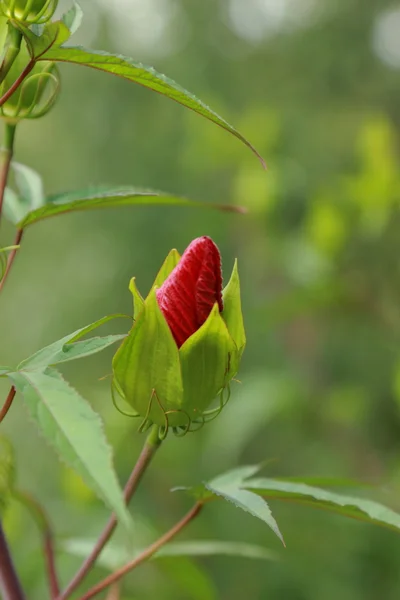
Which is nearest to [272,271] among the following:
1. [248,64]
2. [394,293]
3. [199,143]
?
[199,143]

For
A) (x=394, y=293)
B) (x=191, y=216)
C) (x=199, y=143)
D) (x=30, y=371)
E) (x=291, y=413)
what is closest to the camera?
(x=30, y=371)

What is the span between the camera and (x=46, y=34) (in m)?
0.21

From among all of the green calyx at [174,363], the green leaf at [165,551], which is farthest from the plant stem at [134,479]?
the green leaf at [165,551]

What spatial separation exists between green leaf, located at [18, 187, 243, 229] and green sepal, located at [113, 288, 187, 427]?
0.19ft

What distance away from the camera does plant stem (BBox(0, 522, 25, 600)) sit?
10.2 inches

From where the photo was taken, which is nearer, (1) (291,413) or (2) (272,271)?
(1) (291,413)

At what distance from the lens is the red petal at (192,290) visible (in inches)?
9.3

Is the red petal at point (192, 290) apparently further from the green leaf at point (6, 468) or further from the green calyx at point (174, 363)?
the green leaf at point (6, 468)

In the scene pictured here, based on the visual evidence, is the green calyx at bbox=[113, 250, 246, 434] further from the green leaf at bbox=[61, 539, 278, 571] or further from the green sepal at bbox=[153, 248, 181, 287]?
Answer: the green leaf at bbox=[61, 539, 278, 571]

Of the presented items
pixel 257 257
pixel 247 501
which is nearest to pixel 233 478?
pixel 247 501

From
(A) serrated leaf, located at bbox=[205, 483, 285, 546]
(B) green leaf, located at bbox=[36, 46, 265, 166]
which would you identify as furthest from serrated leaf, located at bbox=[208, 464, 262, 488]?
(B) green leaf, located at bbox=[36, 46, 265, 166]

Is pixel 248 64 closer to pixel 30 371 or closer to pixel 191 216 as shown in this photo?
pixel 191 216

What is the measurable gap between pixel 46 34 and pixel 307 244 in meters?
0.63

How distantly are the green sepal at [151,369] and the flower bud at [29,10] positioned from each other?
9 centimetres
